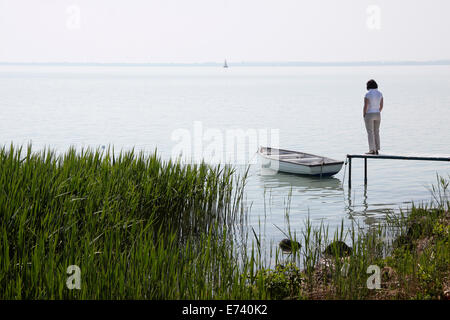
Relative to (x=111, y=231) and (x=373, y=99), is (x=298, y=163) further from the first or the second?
(x=111, y=231)

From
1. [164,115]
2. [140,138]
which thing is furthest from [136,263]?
[164,115]

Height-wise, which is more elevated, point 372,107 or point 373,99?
point 373,99

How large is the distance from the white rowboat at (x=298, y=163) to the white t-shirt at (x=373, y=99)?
231 inches

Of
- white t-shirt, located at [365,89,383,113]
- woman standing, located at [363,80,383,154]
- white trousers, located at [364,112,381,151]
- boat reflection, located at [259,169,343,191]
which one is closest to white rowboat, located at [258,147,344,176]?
boat reflection, located at [259,169,343,191]

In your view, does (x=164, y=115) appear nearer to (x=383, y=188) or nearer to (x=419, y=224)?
(x=383, y=188)

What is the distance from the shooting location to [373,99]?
1778 cm

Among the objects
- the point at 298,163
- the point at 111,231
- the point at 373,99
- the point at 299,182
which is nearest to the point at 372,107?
the point at 373,99

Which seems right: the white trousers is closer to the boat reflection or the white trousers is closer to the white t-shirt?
the white t-shirt

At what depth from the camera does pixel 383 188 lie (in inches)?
907

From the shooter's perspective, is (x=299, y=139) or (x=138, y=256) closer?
(x=138, y=256)

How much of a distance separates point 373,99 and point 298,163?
6.45 meters

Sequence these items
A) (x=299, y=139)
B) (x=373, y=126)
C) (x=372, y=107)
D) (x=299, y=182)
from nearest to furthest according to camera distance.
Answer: (x=372, y=107), (x=373, y=126), (x=299, y=182), (x=299, y=139)

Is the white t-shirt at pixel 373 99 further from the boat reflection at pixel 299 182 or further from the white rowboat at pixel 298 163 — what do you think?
the white rowboat at pixel 298 163

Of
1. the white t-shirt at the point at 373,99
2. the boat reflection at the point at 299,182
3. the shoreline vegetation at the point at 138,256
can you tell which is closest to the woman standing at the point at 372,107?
the white t-shirt at the point at 373,99
